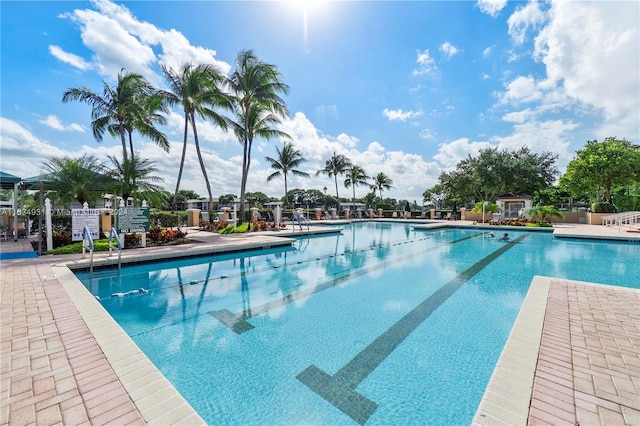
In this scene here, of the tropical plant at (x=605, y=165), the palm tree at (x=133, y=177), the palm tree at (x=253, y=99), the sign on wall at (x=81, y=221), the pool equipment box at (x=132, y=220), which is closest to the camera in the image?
the sign on wall at (x=81, y=221)

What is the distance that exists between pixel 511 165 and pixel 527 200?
15.4ft

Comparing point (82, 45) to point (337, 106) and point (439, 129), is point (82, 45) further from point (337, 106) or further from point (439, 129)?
point (439, 129)

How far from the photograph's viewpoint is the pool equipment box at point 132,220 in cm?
829

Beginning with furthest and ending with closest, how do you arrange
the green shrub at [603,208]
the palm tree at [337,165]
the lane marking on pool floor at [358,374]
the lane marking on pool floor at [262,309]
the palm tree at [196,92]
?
the palm tree at [337,165] → the green shrub at [603,208] → the palm tree at [196,92] → the lane marking on pool floor at [262,309] → the lane marking on pool floor at [358,374]

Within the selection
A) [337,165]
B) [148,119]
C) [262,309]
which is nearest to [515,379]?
[262,309]

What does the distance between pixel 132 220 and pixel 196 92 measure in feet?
30.0

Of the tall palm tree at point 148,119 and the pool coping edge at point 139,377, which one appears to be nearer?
the pool coping edge at point 139,377

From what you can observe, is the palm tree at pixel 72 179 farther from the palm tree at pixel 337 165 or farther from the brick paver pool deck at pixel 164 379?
the palm tree at pixel 337 165

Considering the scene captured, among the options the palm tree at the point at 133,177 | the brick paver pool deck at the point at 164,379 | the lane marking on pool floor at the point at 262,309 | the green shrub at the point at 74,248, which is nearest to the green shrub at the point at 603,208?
the brick paver pool deck at the point at 164,379

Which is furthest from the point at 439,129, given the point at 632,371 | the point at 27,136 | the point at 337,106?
the point at 27,136

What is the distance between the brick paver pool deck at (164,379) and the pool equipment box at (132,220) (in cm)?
488

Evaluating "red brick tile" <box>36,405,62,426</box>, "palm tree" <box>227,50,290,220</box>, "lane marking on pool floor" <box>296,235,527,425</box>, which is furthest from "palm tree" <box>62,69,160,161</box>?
"lane marking on pool floor" <box>296,235,527,425</box>

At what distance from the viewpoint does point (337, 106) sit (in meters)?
18.2

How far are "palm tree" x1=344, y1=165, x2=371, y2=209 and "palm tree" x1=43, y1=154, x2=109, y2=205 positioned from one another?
26.5 m
